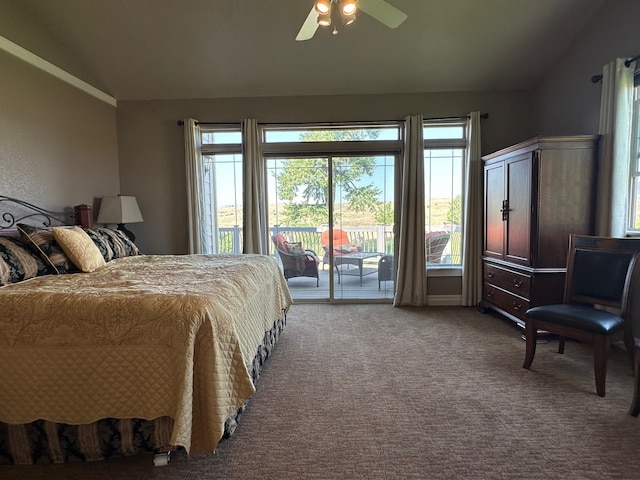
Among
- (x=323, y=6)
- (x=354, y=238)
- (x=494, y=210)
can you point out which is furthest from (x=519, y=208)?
(x=323, y=6)

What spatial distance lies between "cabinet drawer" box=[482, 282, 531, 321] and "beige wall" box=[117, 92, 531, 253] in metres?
1.78

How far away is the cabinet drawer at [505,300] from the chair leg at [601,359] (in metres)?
0.94

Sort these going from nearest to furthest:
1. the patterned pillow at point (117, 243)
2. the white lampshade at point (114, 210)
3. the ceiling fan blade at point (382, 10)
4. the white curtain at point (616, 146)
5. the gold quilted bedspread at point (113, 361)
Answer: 1. the gold quilted bedspread at point (113, 361)
2. the ceiling fan blade at point (382, 10)
3. the white curtain at point (616, 146)
4. the patterned pillow at point (117, 243)
5. the white lampshade at point (114, 210)

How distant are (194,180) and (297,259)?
167 centimetres

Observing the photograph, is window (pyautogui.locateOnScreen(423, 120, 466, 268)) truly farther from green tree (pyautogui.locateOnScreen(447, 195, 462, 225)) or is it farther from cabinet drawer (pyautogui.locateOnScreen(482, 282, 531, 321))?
cabinet drawer (pyautogui.locateOnScreen(482, 282, 531, 321))

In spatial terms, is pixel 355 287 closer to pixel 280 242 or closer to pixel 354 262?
pixel 354 262

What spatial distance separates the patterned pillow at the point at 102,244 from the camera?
2890mm

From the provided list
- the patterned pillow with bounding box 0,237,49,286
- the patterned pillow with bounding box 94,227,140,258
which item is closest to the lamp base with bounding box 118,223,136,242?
the patterned pillow with bounding box 94,227,140,258

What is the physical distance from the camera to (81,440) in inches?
63.4

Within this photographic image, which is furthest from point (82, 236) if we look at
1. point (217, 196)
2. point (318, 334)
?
point (318, 334)

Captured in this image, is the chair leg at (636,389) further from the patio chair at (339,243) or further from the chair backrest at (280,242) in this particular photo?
the chair backrest at (280,242)

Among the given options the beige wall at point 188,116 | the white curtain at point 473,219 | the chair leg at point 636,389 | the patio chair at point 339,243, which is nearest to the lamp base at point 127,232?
the beige wall at point 188,116

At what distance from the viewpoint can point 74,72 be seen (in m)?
3.64

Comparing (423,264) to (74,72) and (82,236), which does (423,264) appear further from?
(74,72)
